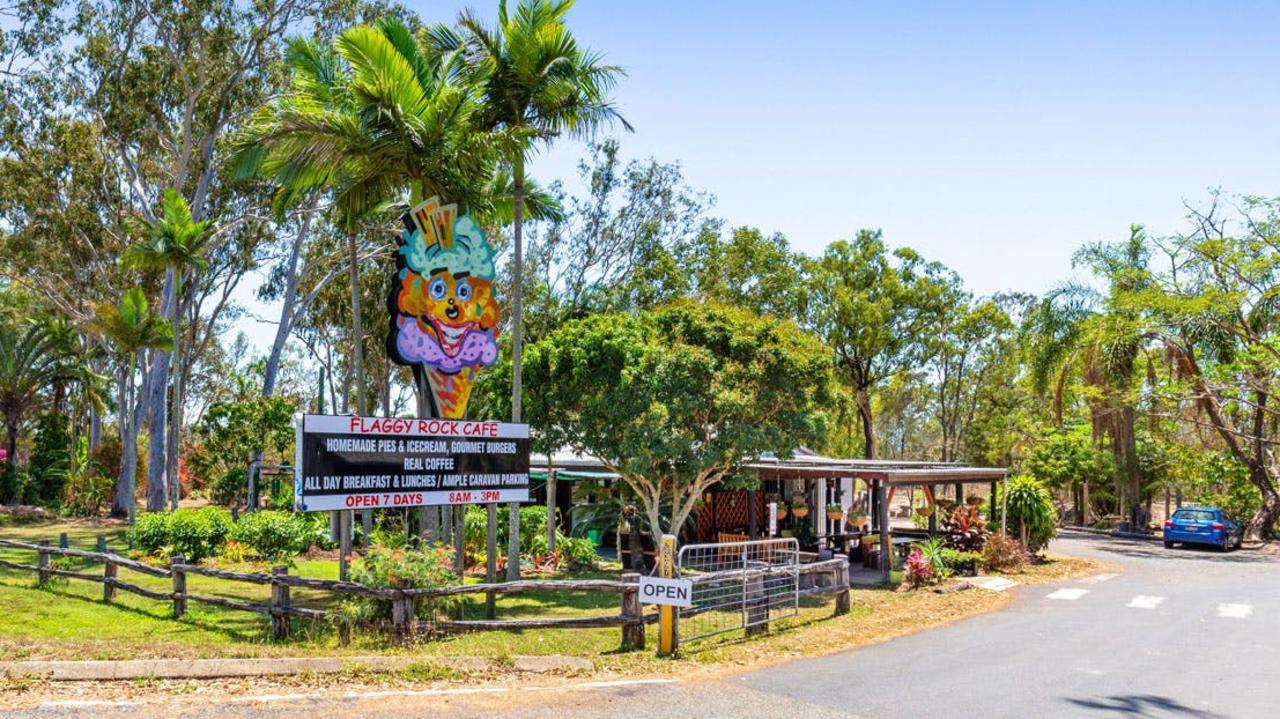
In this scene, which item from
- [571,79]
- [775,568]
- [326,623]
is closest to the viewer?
[326,623]

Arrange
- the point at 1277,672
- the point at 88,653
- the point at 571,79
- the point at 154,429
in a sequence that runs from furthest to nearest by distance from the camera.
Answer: the point at 154,429 < the point at 571,79 < the point at 1277,672 < the point at 88,653

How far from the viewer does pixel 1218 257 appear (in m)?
33.7

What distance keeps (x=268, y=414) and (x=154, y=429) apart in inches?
216

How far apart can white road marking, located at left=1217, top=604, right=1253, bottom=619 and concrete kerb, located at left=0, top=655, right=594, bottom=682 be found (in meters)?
11.3

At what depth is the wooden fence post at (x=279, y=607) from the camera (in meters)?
11.7

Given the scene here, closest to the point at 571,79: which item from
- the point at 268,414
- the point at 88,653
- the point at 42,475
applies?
the point at 88,653

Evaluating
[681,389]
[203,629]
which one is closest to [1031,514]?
[681,389]

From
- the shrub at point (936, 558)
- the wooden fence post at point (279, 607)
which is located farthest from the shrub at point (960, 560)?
the wooden fence post at point (279, 607)

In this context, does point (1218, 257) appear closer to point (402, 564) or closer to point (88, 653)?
point (402, 564)

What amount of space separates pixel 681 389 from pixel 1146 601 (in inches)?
364

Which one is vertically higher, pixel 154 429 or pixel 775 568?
pixel 154 429

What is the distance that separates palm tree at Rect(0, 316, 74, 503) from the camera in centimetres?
3447

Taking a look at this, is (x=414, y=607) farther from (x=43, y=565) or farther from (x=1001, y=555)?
(x=1001, y=555)

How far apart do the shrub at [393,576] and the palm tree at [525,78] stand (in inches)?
200
